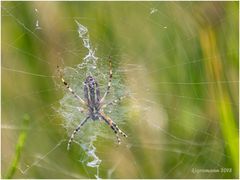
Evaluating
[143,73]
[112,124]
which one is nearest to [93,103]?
[112,124]

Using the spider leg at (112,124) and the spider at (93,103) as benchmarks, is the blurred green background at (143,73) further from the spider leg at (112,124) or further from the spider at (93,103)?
the spider leg at (112,124)

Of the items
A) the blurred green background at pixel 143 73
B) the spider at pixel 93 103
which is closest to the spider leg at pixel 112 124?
the spider at pixel 93 103

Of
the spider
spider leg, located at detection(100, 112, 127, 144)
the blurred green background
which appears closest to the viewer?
the blurred green background

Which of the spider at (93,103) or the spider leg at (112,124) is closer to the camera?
the spider at (93,103)

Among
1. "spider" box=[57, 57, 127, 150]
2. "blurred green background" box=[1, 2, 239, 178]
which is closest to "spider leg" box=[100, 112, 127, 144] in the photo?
"spider" box=[57, 57, 127, 150]

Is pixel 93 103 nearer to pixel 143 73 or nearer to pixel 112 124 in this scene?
pixel 112 124

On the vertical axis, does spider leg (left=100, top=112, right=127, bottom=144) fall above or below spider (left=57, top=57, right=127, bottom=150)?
below

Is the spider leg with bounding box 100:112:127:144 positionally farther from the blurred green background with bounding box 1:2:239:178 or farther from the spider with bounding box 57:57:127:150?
the blurred green background with bounding box 1:2:239:178

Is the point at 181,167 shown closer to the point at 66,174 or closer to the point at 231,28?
the point at 66,174
